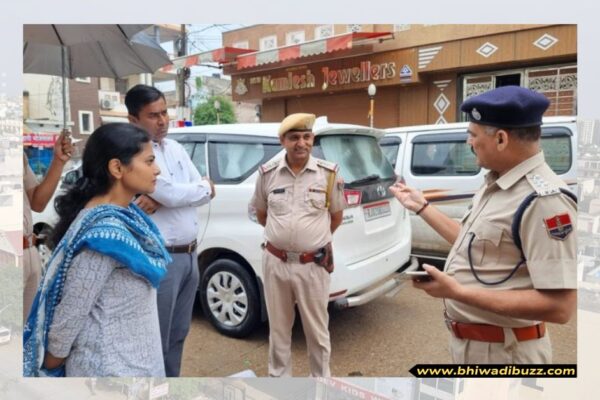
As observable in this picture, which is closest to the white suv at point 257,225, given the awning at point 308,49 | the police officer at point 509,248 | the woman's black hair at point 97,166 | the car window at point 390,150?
the car window at point 390,150

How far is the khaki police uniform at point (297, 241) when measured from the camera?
223cm

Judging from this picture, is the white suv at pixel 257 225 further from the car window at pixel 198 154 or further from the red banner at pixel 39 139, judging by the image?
the red banner at pixel 39 139

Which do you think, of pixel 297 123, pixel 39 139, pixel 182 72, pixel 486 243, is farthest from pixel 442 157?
pixel 39 139

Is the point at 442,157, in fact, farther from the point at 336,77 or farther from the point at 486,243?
the point at 486,243

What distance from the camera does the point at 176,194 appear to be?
2166 mm

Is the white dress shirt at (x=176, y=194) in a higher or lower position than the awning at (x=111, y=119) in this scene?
lower

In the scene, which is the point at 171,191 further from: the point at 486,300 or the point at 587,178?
the point at 587,178

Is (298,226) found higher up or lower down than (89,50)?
lower down

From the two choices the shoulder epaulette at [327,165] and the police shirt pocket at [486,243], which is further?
the shoulder epaulette at [327,165]

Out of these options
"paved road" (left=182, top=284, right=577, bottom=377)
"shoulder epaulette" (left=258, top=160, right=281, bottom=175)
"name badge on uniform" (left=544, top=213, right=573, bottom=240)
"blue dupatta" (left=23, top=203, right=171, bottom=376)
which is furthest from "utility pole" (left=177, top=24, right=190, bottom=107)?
"name badge on uniform" (left=544, top=213, right=573, bottom=240)

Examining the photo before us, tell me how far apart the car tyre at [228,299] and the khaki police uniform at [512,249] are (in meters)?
1.03

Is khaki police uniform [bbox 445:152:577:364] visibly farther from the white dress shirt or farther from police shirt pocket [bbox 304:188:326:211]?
the white dress shirt

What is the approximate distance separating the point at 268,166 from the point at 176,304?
2.63 ft

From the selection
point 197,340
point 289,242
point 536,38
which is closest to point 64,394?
point 197,340
